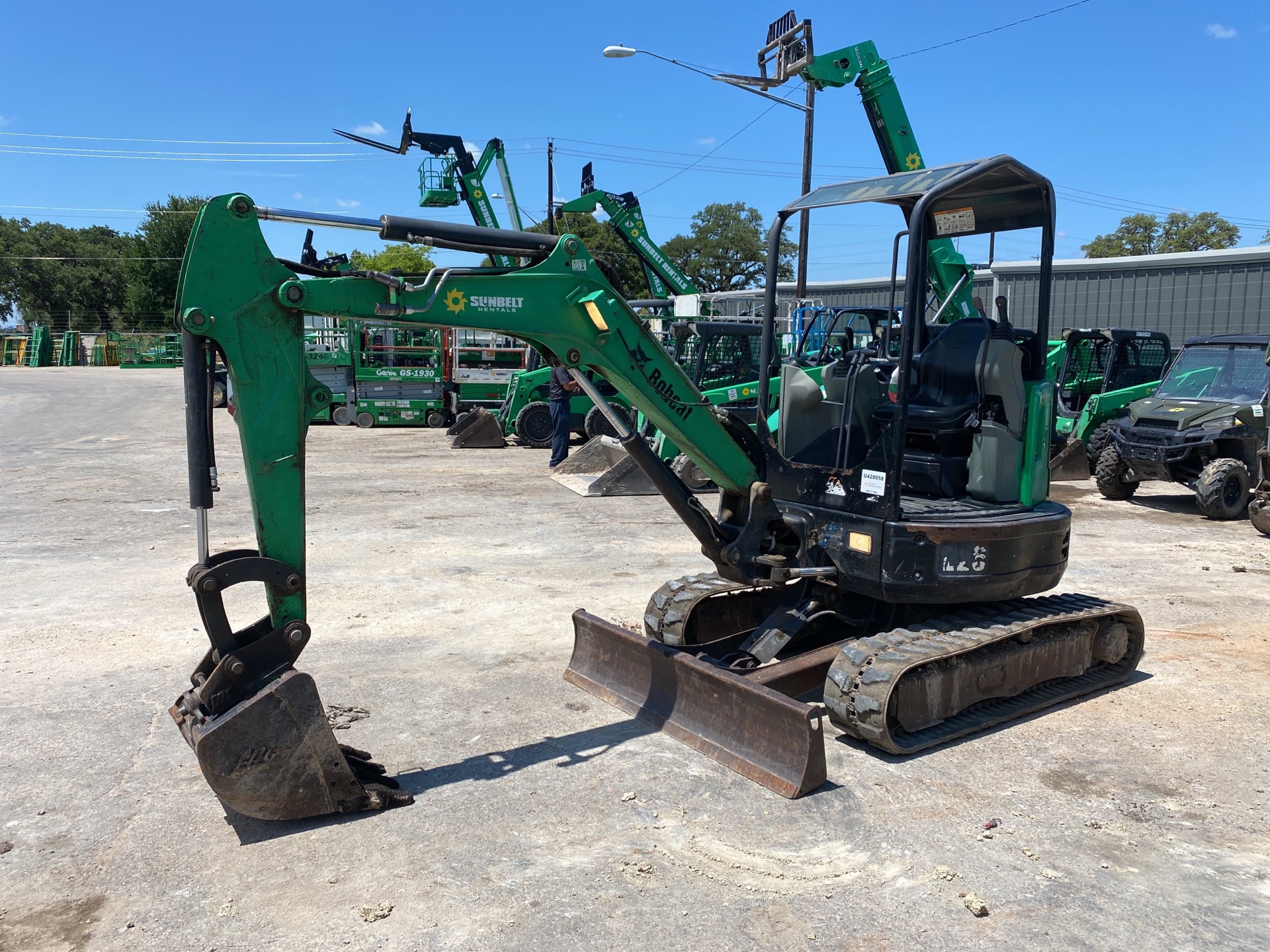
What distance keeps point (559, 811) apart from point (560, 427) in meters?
11.9

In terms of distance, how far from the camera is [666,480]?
5.16 m

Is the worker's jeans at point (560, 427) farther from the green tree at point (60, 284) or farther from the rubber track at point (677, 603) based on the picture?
the green tree at point (60, 284)

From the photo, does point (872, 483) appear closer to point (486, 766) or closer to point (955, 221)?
point (955, 221)

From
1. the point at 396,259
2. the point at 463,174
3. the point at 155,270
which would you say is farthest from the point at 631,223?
the point at 155,270

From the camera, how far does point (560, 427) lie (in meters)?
16.0

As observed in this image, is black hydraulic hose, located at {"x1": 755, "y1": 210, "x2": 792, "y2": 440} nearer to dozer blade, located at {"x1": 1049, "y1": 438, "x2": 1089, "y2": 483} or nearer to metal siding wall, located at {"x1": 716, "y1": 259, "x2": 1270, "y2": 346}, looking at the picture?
dozer blade, located at {"x1": 1049, "y1": 438, "x2": 1089, "y2": 483}

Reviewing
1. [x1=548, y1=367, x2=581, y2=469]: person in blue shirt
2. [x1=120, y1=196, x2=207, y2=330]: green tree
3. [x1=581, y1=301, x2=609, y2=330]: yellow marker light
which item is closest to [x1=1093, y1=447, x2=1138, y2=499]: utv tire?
[x1=548, y1=367, x2=581, y2=469]: person in blue shirt

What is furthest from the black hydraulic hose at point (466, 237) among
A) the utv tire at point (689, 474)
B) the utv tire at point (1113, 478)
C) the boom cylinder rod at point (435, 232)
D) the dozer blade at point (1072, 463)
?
the dozer blade at point (1072, 463)

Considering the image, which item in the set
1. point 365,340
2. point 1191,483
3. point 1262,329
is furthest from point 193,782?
point 1262,329

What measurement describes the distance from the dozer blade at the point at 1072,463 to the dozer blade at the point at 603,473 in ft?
21.0

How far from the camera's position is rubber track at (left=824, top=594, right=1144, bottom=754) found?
16.1ft

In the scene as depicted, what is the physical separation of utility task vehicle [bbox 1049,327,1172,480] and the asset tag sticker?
9.08 metres

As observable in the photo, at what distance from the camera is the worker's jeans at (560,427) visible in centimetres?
1596

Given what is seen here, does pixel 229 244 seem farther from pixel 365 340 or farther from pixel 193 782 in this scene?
pixel 365 340
